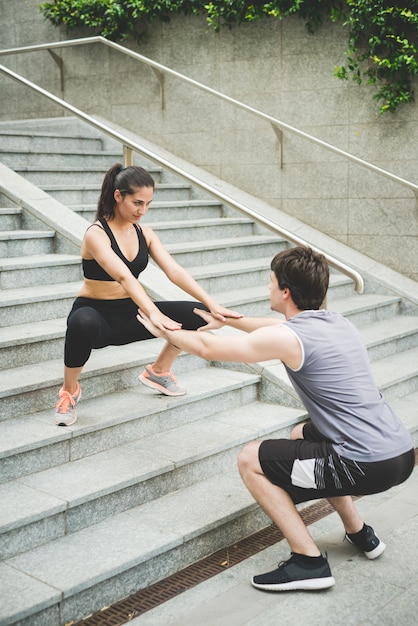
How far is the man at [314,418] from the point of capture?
329cm

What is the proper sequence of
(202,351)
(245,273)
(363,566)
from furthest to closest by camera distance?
(245,273) → (363,566) → (202,351)

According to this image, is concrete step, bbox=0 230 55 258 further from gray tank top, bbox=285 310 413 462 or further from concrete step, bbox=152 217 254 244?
gray tank top, bbox=285 310 413 462

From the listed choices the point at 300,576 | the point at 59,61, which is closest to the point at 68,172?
the point at 59,61

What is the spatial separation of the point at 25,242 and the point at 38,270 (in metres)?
0.45

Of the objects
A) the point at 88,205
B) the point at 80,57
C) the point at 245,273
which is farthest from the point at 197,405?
the point at 80,57

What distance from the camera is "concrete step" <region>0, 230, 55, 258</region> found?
19.5 feet

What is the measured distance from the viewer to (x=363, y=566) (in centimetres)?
366

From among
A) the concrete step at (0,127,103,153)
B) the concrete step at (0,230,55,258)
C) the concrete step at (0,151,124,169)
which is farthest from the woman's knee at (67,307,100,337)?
the concrete step at (0,127,103,153)

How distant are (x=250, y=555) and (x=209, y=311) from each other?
141cm

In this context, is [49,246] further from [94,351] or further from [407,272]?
[407,272]

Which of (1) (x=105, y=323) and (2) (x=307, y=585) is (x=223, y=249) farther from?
(2) (x=307, y=585)

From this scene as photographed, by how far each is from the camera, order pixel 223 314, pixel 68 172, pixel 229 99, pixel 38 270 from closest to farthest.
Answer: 1. pixel 223 314
2. pixel 38 270
3. pixel 68 172
4. pixel 229 99

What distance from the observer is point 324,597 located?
3.36 m

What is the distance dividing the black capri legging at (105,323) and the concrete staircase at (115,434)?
38cm
